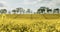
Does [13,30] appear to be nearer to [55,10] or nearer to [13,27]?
[13,27]

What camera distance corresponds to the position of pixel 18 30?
29.1 ft

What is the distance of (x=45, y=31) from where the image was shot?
878 cm

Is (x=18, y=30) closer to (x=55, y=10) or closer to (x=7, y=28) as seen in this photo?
(x=7, y=28)

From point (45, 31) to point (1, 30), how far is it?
1.92 m

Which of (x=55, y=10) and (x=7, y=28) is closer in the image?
(x=7, y=28)

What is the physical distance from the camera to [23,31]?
8969 mm

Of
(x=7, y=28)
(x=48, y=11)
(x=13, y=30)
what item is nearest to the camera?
(x=13, y=30)

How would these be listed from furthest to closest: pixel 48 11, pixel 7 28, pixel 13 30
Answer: pixel 48 11 < pixel 7 28 < pixel 13 30

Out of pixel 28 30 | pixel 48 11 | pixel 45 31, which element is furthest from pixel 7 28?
pixel 48 11

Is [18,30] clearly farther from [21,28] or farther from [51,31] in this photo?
[51,31]

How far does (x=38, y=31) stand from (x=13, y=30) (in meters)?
1.10

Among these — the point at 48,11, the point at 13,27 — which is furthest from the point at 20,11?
the point at 13,27

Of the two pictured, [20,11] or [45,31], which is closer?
[45,31]

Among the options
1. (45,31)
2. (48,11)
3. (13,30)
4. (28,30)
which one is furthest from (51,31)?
(48,11)
